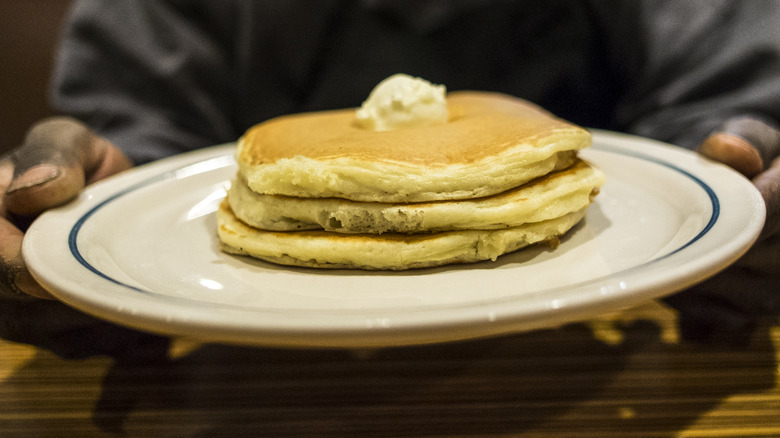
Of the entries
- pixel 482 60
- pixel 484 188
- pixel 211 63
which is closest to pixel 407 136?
pixel 484 188

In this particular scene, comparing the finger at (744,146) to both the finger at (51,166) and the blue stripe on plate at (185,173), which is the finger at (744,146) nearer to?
the blue stripe on plate at (185,173)

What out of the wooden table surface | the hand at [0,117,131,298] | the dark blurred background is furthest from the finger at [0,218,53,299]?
the dark blurred background

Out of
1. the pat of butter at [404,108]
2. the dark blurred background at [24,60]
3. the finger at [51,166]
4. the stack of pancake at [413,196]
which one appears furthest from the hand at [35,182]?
the dark blurred background at [24,60]

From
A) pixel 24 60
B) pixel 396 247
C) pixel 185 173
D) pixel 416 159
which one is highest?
pixel 416 159

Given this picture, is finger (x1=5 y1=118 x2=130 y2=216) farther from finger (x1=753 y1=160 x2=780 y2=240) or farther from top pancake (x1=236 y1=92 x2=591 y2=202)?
finger (x1=753 y1=160 x2=780 y2=240)

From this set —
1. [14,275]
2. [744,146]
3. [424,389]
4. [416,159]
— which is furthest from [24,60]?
[744,146]

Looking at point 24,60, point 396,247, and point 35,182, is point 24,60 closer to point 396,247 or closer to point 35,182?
point 35,182
